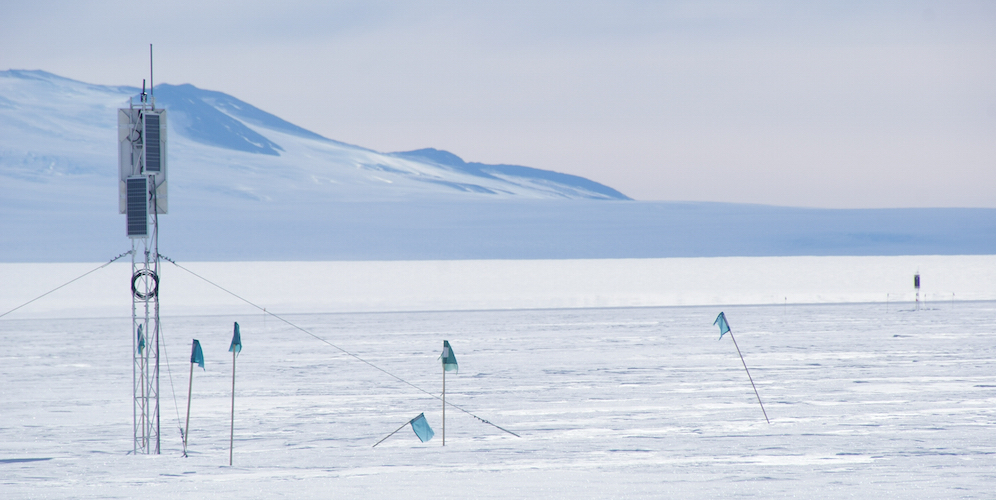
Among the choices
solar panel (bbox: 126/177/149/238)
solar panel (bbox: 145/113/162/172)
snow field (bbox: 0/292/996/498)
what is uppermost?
solar panel (bbox: 145/113/162/172)

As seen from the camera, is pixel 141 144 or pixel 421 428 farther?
pixel 141 144

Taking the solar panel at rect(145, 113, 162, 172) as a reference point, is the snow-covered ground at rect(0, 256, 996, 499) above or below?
below

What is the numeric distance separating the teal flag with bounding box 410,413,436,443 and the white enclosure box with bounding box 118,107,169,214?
2.94 meters

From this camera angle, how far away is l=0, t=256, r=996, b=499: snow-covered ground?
8.70 meters

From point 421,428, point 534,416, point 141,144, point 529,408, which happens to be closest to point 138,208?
point 141,144

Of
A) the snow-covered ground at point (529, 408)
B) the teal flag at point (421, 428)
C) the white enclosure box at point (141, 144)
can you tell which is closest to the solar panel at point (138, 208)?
the white enclosure box at point (141, 144)

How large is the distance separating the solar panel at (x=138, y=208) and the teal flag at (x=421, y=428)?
2.89 m

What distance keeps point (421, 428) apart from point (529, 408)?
252 centimetres

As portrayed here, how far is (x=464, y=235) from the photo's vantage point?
176 metres

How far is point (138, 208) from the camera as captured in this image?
33.7ft

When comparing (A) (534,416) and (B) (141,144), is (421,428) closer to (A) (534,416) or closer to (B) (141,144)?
(A) (534,416)

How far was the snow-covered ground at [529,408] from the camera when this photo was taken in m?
8.70

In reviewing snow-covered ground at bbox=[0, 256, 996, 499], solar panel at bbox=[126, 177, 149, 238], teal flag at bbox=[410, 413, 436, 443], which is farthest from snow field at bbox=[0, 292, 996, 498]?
solar panel at bbox=[126, 177, 149, 238]

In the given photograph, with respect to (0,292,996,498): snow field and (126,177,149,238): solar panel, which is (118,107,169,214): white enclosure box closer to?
(126,177,149,238): solar panel
